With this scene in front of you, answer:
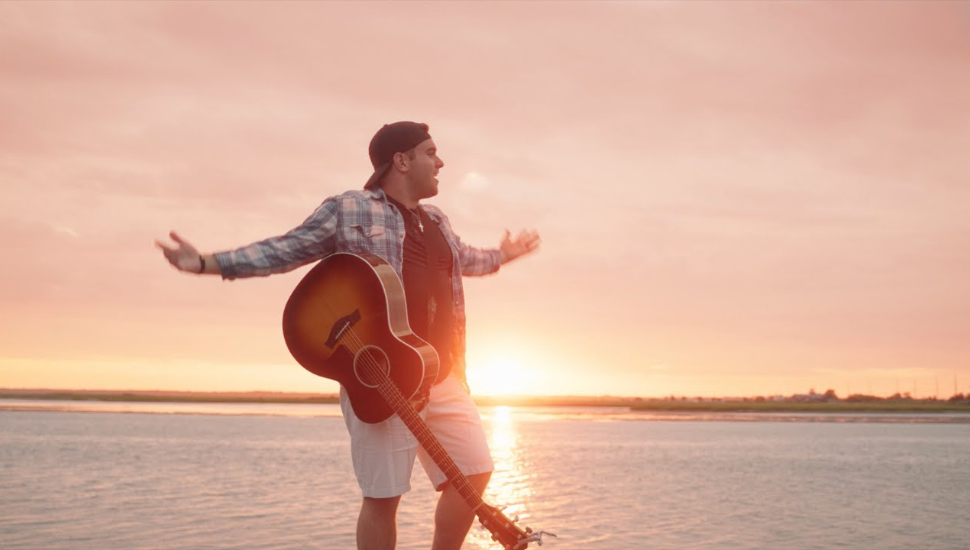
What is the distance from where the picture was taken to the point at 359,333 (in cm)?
446

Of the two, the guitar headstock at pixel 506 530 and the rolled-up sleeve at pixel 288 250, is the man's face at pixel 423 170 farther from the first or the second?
the guitar headstock at pixel 506 530

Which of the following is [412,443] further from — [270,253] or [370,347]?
[270,253]

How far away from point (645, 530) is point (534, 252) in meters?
12.5

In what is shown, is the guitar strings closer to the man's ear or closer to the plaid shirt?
the plaid shirt

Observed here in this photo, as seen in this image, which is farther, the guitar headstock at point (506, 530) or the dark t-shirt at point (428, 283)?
the dark t-shirt at point (428, 283)

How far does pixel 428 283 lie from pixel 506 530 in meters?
1.26

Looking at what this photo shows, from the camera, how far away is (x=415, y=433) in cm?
446

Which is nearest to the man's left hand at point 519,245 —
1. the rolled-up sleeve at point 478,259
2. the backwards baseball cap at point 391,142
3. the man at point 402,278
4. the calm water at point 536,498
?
the rolled-up sleeve at point 478,259

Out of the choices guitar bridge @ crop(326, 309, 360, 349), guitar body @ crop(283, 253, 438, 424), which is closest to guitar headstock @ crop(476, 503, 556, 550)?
guitar body @ crop(283, 253, 438, 424)

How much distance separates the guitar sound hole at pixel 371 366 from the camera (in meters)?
4.40

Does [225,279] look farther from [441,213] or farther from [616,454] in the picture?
[616,454]

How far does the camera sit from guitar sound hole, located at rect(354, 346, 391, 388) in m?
4.40

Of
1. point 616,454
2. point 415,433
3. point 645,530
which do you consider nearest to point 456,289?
point 415,433

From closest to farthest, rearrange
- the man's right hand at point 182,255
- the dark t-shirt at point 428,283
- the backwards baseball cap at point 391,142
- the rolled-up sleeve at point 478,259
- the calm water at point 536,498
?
the man's right hand at point 182,255, the dark t-shirt at point 428,283, the backwards baseball cap at point 391,142, the rolled-up sleeve at point 478,259, the calm water at point 536,498
